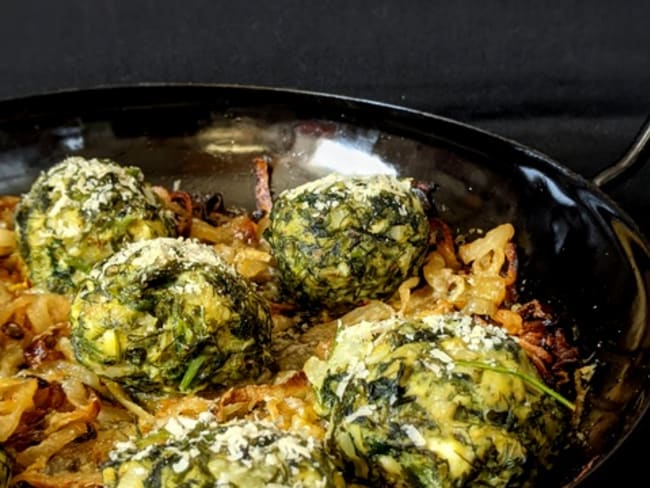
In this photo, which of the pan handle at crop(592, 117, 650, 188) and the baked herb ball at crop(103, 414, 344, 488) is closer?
the baked herb ball at crop(103, 414, 344, 488)

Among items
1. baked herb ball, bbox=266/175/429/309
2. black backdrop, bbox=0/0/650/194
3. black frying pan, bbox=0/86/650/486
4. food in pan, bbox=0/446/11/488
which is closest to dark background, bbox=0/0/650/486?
black backdrop, bbox=0/0/650/194

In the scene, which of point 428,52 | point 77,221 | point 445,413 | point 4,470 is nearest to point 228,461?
point 445,413

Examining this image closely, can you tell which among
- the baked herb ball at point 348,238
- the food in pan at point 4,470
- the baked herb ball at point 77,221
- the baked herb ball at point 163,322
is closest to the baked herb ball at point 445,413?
the baked herb ball at point 163,322

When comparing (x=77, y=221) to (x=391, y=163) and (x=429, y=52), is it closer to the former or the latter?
(x=391, y=163)

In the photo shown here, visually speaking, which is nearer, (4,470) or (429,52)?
(4,470)

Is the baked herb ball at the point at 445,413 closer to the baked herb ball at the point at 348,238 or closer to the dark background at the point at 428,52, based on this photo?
the baked herb ball at the point at 348,238

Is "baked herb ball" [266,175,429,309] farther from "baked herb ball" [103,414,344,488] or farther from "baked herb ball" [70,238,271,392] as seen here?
"baked herb ball" [103,414,344,488]
